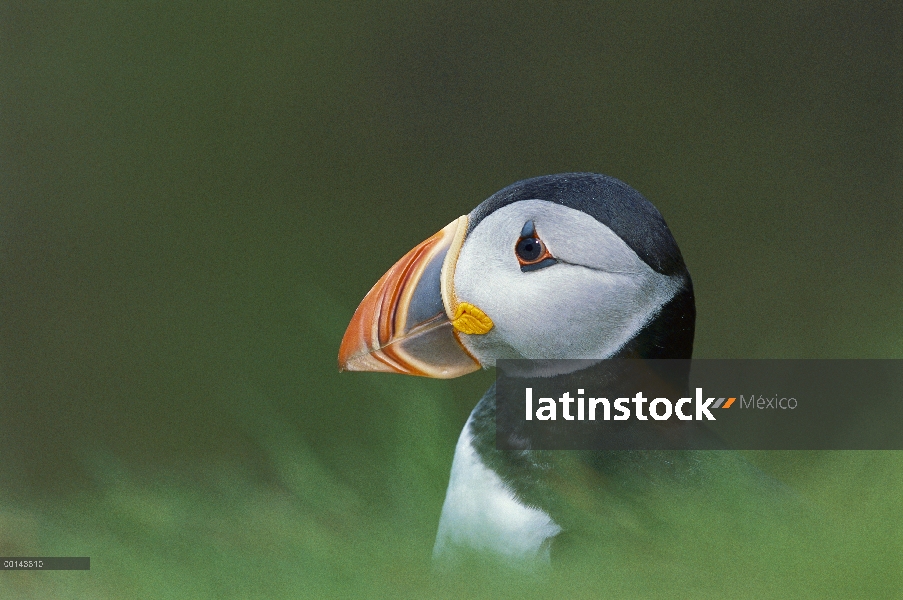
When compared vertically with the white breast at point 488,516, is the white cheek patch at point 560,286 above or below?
above

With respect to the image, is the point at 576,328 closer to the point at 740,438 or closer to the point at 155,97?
the point at 740,438

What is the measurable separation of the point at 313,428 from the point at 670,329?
552mm

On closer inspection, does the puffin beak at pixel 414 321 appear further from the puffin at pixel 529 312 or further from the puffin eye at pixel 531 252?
the puffin eye at pixel 531 252

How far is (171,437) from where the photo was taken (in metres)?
2.83

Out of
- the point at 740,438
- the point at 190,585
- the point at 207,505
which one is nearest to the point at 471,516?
the point at 740,438

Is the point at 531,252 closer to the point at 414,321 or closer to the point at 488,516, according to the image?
the point at 414,321

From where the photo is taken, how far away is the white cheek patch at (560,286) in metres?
1.44

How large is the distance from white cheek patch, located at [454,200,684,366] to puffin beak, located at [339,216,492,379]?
0.07 ft

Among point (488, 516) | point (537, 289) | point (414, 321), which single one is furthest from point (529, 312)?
point (488, 516)

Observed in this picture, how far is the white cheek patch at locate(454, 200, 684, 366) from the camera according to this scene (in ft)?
4.71

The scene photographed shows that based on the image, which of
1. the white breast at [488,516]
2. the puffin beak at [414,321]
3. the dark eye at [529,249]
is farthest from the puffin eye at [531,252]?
the white breast at [488,516]

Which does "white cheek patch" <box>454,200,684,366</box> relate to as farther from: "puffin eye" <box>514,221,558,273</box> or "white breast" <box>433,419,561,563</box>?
"white breast" <box>433,419,561,563</box>

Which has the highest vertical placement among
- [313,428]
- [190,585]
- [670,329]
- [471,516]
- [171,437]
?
[171,437]

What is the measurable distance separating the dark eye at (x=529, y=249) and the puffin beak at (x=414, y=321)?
0.35 feet
